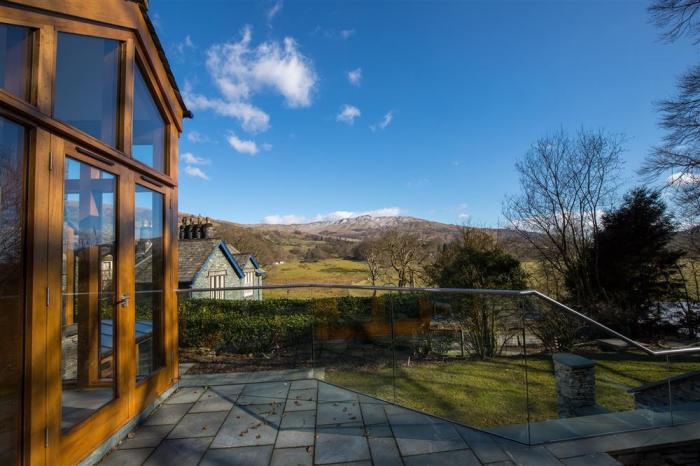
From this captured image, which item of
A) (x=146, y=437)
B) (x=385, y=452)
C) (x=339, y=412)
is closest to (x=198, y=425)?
(x=146, y=437)

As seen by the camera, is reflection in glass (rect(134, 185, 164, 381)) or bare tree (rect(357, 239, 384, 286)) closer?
reflection in glass (rect(134, 185, 164, 381))

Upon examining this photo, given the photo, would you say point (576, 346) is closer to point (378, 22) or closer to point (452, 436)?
point (452, 436)

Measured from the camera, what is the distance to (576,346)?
365cm

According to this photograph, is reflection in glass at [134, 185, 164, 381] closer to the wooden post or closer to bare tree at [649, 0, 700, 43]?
the wooden post

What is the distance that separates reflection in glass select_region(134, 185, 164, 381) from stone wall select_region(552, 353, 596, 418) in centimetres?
384

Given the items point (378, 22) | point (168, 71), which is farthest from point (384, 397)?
point (378, 22)

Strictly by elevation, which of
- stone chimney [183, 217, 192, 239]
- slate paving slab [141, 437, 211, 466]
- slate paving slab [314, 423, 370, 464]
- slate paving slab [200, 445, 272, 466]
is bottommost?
slate paving slab [314, 423, 370, 464]

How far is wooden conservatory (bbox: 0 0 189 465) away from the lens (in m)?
1.81

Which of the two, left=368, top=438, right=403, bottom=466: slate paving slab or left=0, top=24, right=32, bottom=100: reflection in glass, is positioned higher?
left=0, top=24, right=32, bottom=100: reflection in glass

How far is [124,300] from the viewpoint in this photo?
275 centimetres

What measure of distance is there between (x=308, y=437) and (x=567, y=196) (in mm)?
14981

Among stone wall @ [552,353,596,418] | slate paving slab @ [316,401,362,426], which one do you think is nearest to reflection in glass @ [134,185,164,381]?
slate paving slab @ [316,401,362,426]

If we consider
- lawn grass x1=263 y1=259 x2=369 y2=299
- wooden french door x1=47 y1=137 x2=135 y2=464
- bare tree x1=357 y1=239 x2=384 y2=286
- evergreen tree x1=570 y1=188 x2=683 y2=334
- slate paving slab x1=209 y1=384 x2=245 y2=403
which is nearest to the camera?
wooden french door x1=47 y1=137 x2=135 y2=464

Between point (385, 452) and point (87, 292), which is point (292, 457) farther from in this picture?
point (87, 292)
